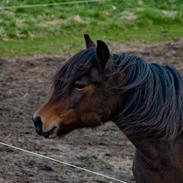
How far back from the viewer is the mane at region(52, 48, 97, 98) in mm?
4066

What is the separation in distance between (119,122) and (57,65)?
581 cm

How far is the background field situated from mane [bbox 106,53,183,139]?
1.84m

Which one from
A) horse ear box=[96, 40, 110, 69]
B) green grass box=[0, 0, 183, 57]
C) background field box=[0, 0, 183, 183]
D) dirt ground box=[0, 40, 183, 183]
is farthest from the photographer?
green grass box=[0, 0, 183, 57]

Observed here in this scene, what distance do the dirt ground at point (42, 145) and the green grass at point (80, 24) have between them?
1.60 metres

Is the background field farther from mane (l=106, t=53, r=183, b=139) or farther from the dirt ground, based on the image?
mane (l=106, t=53, r=183, b=139)

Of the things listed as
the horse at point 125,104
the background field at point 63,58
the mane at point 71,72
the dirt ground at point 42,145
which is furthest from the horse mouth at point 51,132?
the background field at point 63,58

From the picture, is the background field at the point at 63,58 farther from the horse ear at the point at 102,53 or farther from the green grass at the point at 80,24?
the horse ear at the point at 102,53

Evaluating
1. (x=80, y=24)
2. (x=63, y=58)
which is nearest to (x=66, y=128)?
(x=63, y=58)

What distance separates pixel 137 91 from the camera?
4117mm

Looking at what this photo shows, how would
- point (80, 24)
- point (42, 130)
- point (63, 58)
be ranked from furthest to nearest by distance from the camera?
point (80, 24) < point (63, 58) < point (42, 130)

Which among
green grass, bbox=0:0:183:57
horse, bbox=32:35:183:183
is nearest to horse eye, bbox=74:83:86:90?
horse, bbox=32:35:183:183

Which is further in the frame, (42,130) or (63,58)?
(63,58)

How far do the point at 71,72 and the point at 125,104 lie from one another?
38 cm

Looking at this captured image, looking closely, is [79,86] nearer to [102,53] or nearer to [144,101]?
[102,53]
